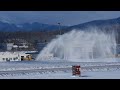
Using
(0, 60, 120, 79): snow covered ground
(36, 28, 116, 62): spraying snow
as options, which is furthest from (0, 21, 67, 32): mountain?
(0, 60, 120, 79): snow covered ground

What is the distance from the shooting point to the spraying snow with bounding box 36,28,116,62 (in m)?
11.1

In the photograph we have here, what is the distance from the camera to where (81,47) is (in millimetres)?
11188

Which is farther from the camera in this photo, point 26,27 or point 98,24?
point 98,24

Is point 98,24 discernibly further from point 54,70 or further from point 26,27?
point 26,27

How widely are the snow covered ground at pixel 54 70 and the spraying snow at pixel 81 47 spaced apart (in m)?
0.10

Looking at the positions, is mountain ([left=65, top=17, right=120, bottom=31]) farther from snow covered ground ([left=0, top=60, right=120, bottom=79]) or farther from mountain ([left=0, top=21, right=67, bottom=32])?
snow covered ground ([left=0, top=60, right=120, bottom=79])

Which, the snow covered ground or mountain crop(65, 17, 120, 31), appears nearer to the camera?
the snow covered ground

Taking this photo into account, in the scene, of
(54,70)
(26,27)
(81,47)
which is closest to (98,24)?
(81,47)

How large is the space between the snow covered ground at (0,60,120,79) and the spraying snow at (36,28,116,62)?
0.10m

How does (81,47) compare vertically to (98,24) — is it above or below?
below

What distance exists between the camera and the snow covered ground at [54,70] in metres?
11.0

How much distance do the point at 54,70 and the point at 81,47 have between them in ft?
1.91

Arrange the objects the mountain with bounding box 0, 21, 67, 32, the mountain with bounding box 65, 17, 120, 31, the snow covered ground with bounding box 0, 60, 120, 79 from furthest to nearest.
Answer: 1. the mountain with bounding box 65, 17, 120, 31
2. the mountain with bounding box 0, 21, 67, 32
3. the snow covered ground with bounding box 0, 60, 120, 79
